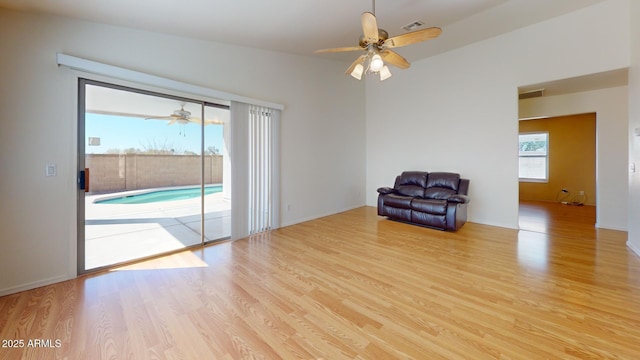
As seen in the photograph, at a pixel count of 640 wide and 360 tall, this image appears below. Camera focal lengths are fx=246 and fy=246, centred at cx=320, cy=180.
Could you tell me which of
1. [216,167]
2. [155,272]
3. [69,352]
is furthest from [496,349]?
[216,167]

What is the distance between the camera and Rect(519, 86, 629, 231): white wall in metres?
4.13

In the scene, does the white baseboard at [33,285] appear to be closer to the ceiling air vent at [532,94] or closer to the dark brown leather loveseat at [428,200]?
the dark brown leather loveseat at [428,200]

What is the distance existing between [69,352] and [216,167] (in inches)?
104

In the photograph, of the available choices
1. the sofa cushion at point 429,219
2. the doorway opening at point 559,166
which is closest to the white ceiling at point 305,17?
the sofa cushion at point 429,219

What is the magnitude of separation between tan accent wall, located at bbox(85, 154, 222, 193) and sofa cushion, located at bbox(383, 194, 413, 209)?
3.08 meters

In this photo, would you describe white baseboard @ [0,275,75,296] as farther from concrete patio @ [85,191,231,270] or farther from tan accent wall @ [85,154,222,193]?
tan accent wall @ [85,154,222,193]

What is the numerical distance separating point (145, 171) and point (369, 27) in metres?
3.18

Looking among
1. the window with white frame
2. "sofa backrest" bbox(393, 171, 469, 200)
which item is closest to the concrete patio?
"sofa backrest" bbox(393, 171, 469, 200)

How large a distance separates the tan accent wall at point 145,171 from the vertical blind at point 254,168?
384 millimetres

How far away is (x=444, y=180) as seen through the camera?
4797 millimetres

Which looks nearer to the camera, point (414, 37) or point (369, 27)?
point (369, 27)

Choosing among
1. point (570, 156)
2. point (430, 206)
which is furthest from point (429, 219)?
point (570, 156)

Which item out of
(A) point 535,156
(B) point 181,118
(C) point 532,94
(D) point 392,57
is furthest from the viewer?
(A) point 535,156

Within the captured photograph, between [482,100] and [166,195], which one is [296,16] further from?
[482,100]
